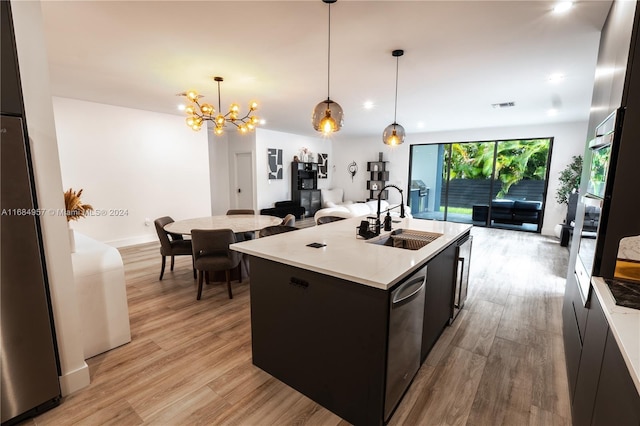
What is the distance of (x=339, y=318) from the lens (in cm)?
162

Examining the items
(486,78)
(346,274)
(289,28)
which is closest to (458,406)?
(346,274)

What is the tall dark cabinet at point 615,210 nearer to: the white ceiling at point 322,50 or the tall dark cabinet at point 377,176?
the white ceiling at point 322,50

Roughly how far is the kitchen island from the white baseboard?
3.59 feet

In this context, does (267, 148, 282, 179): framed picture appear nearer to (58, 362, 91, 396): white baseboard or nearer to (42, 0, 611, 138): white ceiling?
(42, 0, 611, 138): white ceiling

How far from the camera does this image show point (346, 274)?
59.6 inches

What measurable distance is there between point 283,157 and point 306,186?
1099 mm

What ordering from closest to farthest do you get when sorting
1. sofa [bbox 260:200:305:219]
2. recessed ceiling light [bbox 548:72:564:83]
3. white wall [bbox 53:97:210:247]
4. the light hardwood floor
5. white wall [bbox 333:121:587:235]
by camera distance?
1. the light hardwood floor
2. recessed ceiling light [bbox 548:72:564:83]
3. white wall [bbox 53:97:210:247]
4. white wall [bbox 333:121:587:235]
5. sofa [bbox 260:200:305:219]

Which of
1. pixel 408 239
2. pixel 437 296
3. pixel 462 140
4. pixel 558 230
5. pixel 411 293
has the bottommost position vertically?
pixel 558 230

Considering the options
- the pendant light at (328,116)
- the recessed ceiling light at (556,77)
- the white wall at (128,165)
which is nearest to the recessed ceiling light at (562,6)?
the recessed ceiling light at (556,77)

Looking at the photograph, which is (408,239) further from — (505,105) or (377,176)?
(377,176)

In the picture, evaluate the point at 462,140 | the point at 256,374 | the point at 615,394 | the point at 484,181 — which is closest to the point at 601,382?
the point at 615,394

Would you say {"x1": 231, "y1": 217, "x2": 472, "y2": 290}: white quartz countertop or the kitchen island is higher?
{"x1": 231, "y1": 217, "x2": 472, "y2": 290}: white quartz countertop

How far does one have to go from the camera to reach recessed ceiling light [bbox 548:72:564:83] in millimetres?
3453

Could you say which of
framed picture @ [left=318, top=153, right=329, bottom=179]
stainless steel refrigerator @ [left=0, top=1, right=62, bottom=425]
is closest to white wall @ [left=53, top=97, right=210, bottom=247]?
stainless steel refrigerator @ [left=0, top=1, right=62, bottom=425]
